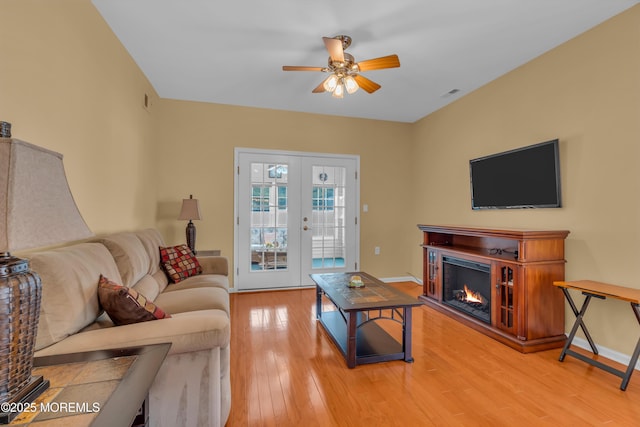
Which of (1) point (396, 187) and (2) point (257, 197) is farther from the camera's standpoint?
(1) point (396, 187)

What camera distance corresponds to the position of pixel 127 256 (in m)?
2.04

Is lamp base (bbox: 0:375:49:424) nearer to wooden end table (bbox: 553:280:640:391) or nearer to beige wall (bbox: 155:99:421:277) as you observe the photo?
wooden end table (bbox: 553:280:640:391)

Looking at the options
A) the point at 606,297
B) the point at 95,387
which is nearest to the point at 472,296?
the point at 606,297

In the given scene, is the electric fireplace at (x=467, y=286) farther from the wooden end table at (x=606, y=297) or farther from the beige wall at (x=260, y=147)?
the beige wall at (x=260, y=147)

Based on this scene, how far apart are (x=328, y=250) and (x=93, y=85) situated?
3.43 m

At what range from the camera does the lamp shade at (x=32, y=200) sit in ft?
2.33

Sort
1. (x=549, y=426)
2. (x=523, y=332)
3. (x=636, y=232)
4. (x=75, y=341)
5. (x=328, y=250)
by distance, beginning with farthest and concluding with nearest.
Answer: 1. (x=328, y=250)
2. (x=523, y=332)
3. (x=636, y=232)
4. (x=549, y=426)
5. (x=75, y=341)

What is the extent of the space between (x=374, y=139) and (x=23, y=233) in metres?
4.64

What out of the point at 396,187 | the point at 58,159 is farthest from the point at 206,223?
the point at 58,159

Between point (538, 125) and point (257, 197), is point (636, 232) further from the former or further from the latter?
point (257, 197)

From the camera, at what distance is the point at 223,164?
4270mm

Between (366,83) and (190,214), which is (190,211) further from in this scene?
(366,83)

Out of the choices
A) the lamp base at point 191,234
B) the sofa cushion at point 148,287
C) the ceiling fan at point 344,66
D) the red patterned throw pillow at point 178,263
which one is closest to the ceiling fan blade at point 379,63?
the ceiling fan at point 344,66

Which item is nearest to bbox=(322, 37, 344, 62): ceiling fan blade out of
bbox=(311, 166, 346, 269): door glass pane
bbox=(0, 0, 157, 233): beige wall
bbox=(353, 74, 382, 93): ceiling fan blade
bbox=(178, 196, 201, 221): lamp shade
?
bbox=(353, 74, 382, 93): ceiling fan blade
